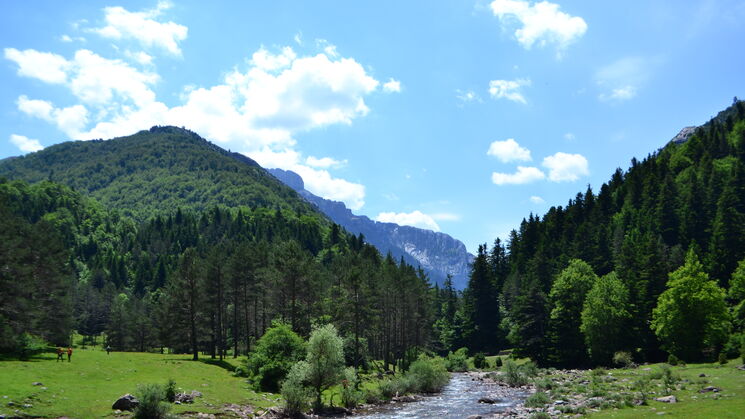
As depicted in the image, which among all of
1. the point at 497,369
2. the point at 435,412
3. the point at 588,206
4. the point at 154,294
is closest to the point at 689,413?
the point at 435,412

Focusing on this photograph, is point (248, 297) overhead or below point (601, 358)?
overhead

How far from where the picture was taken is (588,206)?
459 feet

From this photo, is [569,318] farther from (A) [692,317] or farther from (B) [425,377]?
(B) [425,377]

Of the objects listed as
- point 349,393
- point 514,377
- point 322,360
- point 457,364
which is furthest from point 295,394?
point 457,364

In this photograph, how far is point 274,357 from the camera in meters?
55.4

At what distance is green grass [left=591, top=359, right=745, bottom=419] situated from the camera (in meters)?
28.0

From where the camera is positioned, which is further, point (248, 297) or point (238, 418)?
point (248, 297)

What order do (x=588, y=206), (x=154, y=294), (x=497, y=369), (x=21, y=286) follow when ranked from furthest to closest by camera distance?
(x=154, y=294), (x=588, y=206), (x=497, y=369), (x=21, y=286)

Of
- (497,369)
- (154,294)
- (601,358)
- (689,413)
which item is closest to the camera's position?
(689,413)

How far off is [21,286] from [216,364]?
27.1 meters

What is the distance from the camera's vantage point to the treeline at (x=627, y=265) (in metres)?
72.4

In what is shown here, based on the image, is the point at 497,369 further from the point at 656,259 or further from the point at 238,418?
the point at 238,418

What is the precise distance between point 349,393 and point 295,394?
27.6 feet

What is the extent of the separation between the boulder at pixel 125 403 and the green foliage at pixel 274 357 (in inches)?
737
